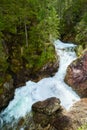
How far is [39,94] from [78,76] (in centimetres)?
667

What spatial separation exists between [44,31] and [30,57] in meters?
4.87

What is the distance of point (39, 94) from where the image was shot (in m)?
38.2

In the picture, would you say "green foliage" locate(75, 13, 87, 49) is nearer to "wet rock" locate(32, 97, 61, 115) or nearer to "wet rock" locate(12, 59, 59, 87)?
"wet rock" locate(12, 59, 59, 87)

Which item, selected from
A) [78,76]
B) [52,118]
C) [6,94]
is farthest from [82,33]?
[52,118]

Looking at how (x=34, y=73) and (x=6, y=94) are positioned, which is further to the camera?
(x=34, y=73)

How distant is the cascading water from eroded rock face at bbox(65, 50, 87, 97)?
857 mm

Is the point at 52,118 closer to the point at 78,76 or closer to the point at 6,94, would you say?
the point at 6,94

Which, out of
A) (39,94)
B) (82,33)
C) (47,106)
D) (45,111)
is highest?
(82,33)

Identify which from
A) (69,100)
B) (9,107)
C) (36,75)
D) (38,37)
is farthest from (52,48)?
(9,107)

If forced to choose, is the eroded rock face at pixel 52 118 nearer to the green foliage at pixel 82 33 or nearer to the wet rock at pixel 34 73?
the wet rock at pixel 34 73

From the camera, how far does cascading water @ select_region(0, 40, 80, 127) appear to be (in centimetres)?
3472

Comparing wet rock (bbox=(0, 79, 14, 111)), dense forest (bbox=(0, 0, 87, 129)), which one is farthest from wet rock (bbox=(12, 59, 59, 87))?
wet rock (bbox=(0, 79, 14, 111))

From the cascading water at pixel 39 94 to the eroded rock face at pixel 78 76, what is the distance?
2.81ft

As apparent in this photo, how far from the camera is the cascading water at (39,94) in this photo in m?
34.7
